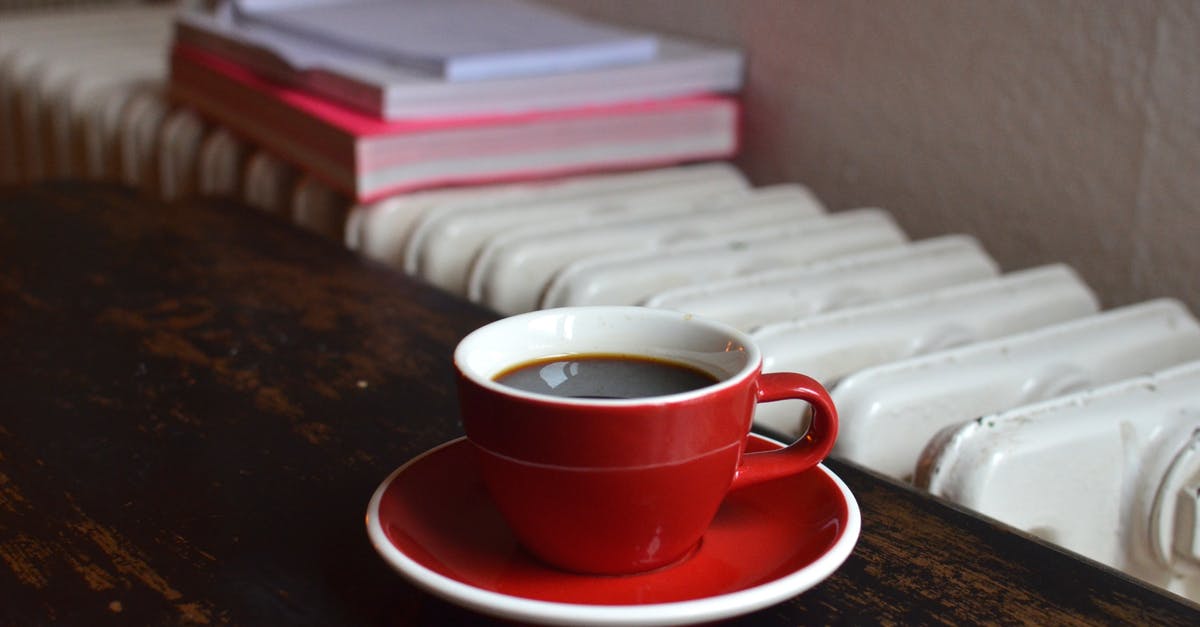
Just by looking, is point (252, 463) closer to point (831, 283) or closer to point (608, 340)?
point (608, 340)

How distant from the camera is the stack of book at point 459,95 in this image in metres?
0.90

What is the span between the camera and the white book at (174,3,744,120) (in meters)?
0.91

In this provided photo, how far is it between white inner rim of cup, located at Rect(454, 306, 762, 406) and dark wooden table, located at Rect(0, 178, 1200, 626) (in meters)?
0.08

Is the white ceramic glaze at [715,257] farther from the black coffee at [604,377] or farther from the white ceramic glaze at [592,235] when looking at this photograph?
the black coffee at [604,377]

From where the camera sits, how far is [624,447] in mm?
361

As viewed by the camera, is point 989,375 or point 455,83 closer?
point 989,375

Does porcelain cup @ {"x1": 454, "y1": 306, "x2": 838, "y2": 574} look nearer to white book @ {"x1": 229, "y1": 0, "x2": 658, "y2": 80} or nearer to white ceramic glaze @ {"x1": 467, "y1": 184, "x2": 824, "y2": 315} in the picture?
white ceramic glaze @ {"x1": 467, "y1": 184, "x2": 824, "y2": 315}

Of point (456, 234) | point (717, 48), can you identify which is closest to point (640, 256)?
point (456, 234)

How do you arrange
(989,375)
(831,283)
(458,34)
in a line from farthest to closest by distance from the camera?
(458,34) < (831,283) < (989,375)

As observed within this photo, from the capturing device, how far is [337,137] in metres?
0.90

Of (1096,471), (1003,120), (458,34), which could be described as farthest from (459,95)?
(1096,471)

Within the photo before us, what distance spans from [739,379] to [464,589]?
0.32ft

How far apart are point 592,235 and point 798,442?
1.41 feet

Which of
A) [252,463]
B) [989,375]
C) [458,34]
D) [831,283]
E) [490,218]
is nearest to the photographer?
[252,463]
